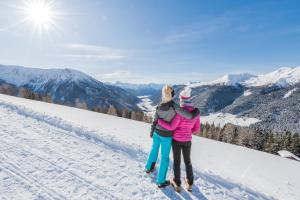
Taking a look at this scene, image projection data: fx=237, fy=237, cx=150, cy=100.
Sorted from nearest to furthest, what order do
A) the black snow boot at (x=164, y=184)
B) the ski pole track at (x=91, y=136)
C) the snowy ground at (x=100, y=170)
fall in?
1. the snowy ground at (x=100, y=170)
2. the black snow boot at (x=164, y=184)
3. the ski pole track at (x=91, y=136)

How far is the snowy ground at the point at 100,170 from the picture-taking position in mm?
5227

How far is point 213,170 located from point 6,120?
9.21 m

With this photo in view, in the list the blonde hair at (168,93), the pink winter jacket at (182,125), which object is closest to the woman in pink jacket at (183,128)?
the pink winter jacket at (182,125)

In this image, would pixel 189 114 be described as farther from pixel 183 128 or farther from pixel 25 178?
pixel 25 178

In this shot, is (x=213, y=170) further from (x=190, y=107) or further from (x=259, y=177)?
(x=190, y=107)

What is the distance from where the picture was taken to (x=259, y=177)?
8266 mm

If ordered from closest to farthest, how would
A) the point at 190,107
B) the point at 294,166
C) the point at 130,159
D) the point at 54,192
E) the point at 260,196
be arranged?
1. the point at 54,192
2. the point at 190,107
3. the point at 260,196
4. the point at 130,159
5. the point at 294,166

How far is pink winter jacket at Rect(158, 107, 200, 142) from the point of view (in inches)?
220

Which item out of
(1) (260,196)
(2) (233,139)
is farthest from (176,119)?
(2) (233,139)

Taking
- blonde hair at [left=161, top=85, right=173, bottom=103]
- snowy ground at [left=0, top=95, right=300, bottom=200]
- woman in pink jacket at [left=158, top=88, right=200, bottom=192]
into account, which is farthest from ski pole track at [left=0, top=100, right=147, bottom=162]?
blonde hair at [left=161, top=85, right=173, bottom=103]

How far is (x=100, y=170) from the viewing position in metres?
6.31

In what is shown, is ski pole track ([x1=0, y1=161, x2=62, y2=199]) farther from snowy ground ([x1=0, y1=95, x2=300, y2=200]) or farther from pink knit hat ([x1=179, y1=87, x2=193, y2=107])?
pink knit hat ([x1=179, y1=87, x2=193, y2=107])

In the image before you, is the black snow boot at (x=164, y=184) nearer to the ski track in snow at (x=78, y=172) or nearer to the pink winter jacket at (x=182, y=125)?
the ski track in snow at (x=78, y=172)

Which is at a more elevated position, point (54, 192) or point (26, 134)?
point (26, 134)
